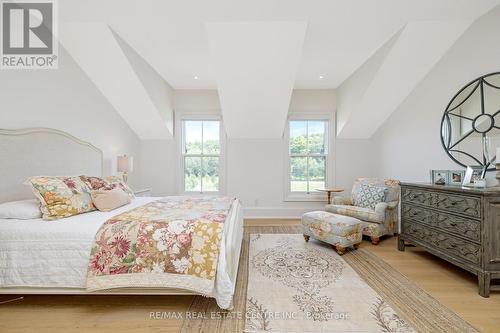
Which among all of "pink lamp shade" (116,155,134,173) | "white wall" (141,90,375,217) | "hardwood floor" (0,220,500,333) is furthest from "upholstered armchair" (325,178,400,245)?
"pink lamp shade" (116,155,134,173)

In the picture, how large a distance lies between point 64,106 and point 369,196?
4398mm

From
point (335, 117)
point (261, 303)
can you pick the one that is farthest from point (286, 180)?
point (261, 303)

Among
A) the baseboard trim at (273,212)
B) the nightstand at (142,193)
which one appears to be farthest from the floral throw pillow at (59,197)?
the baseboard trim at (273,212)

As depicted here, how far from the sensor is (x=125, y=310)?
6.18ft

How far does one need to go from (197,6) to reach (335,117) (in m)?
3.50

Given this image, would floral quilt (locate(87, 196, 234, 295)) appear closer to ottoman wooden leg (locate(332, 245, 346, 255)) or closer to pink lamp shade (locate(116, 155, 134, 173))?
ottoman wooden leg (locate(332, 245, 346, 255))

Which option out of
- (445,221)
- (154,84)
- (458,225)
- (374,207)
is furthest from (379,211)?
(154,84)

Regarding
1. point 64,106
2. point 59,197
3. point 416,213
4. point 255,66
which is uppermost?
point 255,66

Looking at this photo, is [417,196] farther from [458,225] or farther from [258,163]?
[258,163]

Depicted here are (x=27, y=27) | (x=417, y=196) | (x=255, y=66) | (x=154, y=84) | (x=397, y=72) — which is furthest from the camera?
(x=154, y=84)

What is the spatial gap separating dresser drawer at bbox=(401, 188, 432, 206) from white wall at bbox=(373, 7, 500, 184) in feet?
1.92

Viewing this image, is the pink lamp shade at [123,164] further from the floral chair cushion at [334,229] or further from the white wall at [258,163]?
the floral chair cushion at [334,229]

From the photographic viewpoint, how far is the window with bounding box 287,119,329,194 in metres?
5.12

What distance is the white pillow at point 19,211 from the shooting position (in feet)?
6.52
